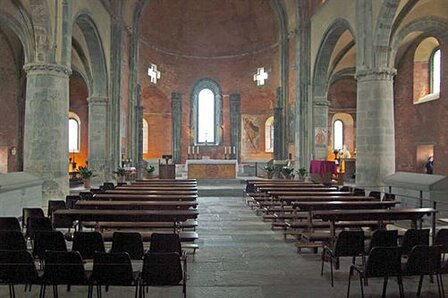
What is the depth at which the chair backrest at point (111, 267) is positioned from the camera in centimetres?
522

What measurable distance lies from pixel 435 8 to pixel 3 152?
822 inches

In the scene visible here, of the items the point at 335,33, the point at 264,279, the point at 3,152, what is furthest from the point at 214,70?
the point at 264,279

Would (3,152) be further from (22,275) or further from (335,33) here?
(22,275)

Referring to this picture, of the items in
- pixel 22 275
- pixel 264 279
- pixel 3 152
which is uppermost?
pixel 3 152

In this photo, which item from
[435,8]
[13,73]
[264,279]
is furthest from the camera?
[13,73]

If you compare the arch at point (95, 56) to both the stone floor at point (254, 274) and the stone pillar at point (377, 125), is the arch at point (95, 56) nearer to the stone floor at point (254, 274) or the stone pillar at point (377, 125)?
the stone pillar at point (377, 125)

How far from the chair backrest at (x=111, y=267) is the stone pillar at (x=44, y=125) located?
33.6ft

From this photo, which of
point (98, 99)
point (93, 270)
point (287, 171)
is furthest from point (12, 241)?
point (287, 171)

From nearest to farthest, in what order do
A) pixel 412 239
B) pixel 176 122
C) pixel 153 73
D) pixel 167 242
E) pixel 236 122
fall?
pixel 167 242
pixel 412 239
pixel 153 73
pixel 176 122
pixel 236 122

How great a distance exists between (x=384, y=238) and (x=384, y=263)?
0.92 m

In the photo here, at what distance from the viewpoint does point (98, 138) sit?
2348 cm

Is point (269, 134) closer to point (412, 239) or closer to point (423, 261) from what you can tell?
point (412, 239)

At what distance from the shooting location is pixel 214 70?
35.1 meters

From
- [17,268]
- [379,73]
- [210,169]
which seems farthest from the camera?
[210,169]
